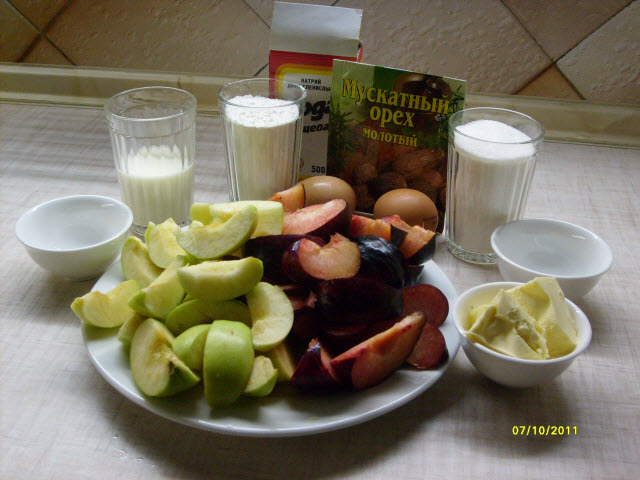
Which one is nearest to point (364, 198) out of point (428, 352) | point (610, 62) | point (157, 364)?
point (428, 352)

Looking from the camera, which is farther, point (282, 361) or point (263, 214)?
point (263, 214)

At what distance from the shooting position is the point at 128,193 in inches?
40.0

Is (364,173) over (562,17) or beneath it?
beneath

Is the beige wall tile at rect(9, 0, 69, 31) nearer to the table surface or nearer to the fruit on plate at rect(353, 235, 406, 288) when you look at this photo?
the table surface

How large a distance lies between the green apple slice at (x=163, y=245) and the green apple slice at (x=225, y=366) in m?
0.18

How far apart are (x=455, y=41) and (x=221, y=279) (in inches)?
34.9

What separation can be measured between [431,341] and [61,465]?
405 millimetres

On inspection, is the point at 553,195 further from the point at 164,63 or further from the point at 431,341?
the point at 164,63

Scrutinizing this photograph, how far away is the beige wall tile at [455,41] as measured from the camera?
1.32m

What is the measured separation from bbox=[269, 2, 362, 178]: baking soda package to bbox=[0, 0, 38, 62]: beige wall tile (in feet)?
2.35

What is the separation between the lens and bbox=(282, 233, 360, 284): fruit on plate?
0.73 m

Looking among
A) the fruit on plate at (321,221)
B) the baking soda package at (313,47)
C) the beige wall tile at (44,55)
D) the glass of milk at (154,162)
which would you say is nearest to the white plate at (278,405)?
the fruit on plate at (321,221)

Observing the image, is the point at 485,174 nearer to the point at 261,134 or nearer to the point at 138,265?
the point at 261,134
